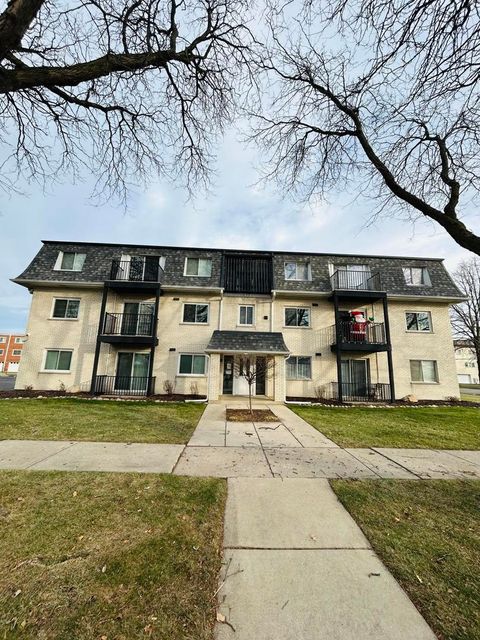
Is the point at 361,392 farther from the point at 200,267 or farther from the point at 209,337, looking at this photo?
the point at 200,267

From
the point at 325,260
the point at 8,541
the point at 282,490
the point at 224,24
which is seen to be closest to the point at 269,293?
the point at 325,260

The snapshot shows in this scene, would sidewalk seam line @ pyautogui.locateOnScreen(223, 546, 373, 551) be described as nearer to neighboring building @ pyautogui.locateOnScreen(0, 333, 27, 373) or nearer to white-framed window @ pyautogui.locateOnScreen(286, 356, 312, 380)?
white-framed window @ pyautogui.locateOnScreen(286, 356, 312, 380)

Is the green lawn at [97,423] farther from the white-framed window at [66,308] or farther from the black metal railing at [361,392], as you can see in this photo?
the black metal railing at [361,392]

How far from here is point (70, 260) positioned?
53.5ft

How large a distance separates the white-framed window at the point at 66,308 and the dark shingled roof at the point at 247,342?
7914 millimetres

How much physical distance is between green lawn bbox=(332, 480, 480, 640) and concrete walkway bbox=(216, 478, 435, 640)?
14 cm

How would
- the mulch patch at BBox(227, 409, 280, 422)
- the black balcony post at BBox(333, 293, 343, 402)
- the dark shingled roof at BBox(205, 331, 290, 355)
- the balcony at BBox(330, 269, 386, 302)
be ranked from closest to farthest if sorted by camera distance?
the mulch patch at BBox(227, 409, 280, 422), the dark shingled roof at BBox(205, 331, 290, 355), the black balcony post at BBox(333, 293, 343, 402), the balcony at BBox(330, 269, 386, 302)


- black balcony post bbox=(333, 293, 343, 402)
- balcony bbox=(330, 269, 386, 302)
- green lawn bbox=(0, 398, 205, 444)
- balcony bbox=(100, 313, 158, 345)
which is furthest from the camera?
balcony bbox=(330, 269, 386, 302)

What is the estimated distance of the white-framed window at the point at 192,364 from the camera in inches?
603

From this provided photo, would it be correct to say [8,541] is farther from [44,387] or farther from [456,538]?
[44,387]

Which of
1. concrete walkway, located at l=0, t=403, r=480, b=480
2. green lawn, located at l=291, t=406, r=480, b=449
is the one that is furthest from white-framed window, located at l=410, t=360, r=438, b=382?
concrete walkway, located at l=0, t=403, r=480, b=480

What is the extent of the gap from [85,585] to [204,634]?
102 cm

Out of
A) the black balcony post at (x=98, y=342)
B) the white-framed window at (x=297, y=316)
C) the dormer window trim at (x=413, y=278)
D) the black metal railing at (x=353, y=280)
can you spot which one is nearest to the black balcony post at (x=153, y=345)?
the black balcony post at (x=98, y=342)

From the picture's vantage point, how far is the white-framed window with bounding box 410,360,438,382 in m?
15.5
